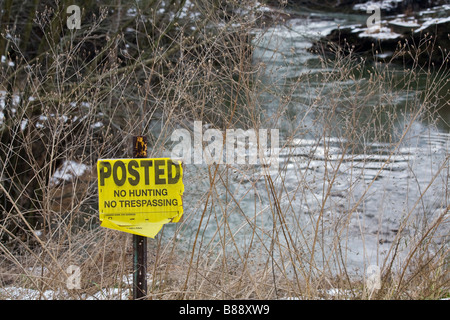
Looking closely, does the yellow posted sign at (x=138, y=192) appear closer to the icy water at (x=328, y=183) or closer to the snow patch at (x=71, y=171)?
the icy water at (x=328, y=183)

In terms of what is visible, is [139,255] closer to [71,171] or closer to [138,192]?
[138,192]

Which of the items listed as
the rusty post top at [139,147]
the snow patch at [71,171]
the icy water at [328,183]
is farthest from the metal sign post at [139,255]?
the snow patch at [71,171]

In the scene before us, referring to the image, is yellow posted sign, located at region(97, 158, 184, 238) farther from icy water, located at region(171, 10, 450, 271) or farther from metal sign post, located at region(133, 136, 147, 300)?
icy water, located at region(171, 10, 450, 271)

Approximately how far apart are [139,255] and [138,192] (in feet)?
0.92

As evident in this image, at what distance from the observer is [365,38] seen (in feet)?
32.7

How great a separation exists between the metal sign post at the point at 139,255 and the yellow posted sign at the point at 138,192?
0.24 feet

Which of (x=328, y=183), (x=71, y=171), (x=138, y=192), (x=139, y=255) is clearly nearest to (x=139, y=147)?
(x=138, y=192)

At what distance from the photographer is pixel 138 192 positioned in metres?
1.71

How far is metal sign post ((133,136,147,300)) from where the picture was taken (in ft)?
5.76

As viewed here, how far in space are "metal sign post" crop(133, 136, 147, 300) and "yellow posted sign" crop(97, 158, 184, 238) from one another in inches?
2.9

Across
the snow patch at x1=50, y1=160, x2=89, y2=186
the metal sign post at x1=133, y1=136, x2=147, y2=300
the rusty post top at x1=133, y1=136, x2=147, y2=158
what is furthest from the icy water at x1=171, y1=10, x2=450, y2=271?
the snow patch at x1=50, y1=160, x2=89, y2=186

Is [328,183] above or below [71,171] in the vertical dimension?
below
